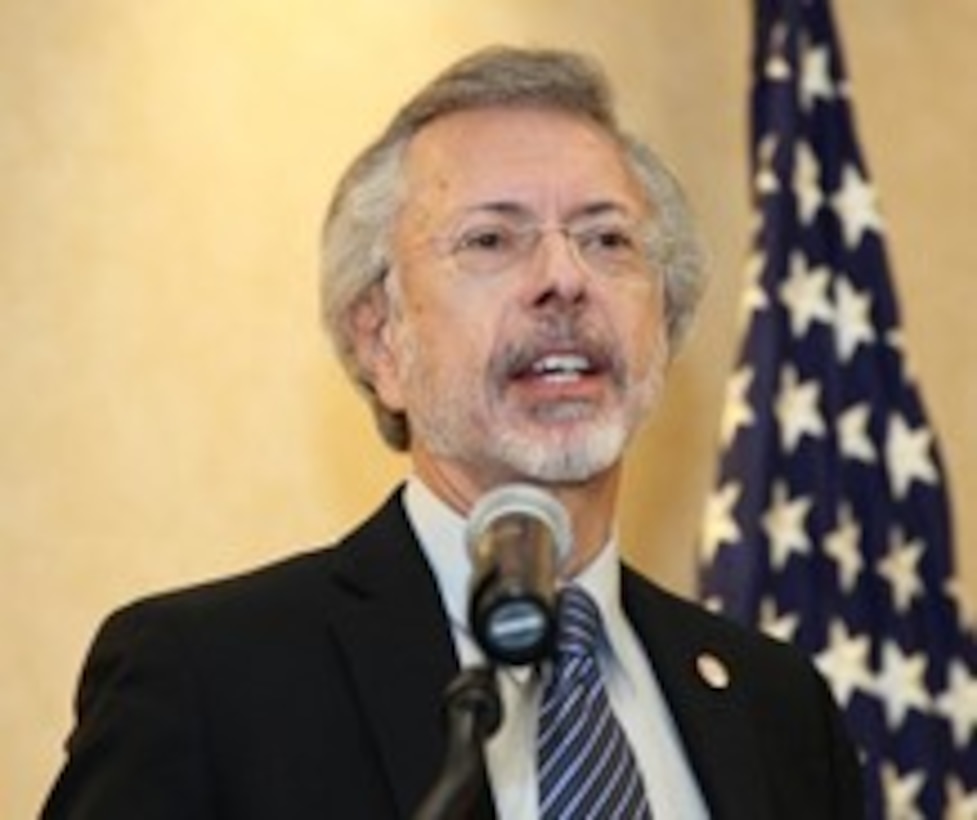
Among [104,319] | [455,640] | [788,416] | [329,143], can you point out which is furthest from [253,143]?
[455,640]

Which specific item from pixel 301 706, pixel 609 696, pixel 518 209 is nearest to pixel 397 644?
pixel 301 706

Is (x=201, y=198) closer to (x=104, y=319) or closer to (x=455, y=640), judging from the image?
(x=104, y=319)

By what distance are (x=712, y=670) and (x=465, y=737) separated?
43.8 inches

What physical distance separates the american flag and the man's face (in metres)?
0.76

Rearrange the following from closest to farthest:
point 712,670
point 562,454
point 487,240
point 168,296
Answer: point 562,454 → point 487,240 → point 712,670 → point 168,296

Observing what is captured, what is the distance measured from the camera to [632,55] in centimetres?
350

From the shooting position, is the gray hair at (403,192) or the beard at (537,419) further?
the gray hair at (403,192)

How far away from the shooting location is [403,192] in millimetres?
2369

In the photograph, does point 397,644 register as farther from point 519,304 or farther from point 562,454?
point 519,304

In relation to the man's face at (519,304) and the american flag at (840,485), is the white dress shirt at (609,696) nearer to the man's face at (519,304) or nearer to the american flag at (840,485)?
the man's face at (519,304)

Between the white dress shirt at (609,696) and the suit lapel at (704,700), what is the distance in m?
0.02

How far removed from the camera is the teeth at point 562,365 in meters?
2.18

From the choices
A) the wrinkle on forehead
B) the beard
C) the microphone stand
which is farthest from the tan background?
the microphone stand

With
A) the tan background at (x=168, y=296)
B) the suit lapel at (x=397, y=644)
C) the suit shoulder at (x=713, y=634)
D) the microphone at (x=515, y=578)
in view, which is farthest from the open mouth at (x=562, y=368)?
the tan background at (x=168, y=296)
